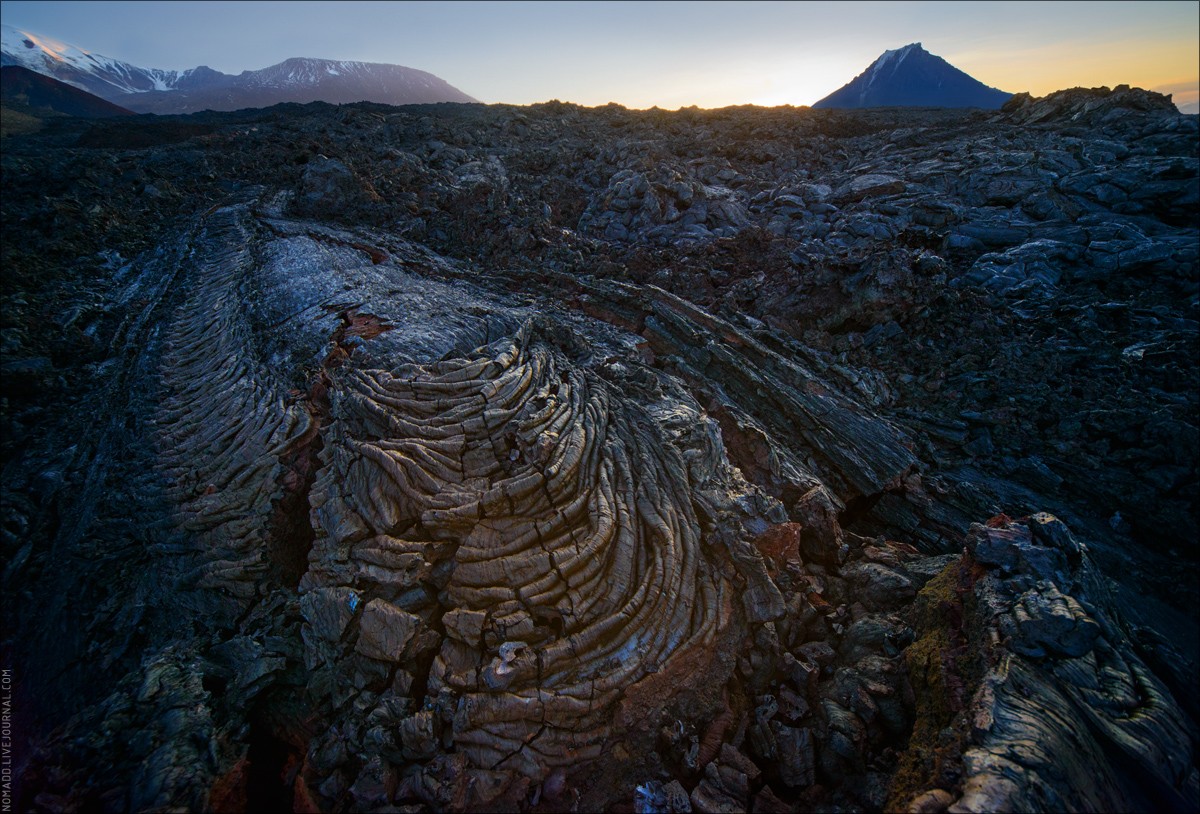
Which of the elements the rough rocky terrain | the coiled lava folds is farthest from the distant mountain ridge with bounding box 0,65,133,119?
the coiled lava folds

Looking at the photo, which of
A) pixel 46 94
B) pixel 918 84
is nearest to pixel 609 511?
pixel 918 84

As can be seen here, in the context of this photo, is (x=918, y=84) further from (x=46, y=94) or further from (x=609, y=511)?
(x=46, y=94)

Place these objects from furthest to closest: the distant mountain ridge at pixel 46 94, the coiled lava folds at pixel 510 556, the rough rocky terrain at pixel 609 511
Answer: the distant mountain ridge at pixel 46 94 → the coiled lava folds at pixel 510 556 → the rough rocky terrain at pixel 609 511

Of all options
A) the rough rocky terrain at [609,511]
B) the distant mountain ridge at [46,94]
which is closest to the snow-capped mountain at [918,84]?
the rough rocky terrain at [609,511]

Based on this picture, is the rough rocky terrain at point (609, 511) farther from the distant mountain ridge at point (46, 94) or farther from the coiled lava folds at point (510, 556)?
the distant mountain ridge at point (46, 94)

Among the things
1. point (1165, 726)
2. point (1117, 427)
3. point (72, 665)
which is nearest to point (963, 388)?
point (1117, 427)

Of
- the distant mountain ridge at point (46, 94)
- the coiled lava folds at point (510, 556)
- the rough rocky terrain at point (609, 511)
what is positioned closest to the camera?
the rough rocky terrain at point (609, 511)

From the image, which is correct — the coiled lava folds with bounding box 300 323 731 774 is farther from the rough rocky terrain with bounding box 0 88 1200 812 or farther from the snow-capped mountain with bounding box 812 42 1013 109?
the snow-capped mountain with bounding box 812 42 1013 109

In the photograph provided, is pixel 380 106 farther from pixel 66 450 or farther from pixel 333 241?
pixel 66 450
